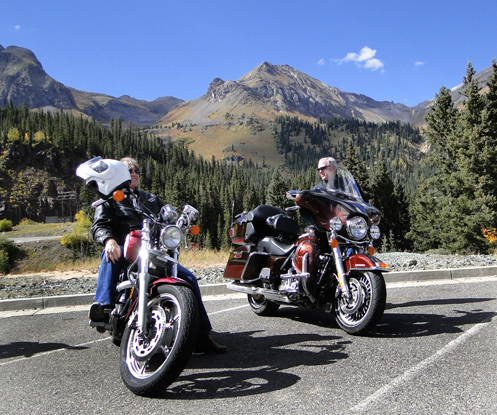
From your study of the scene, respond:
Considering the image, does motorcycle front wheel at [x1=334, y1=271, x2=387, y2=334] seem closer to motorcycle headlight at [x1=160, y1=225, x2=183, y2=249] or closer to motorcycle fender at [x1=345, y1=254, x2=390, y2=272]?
motorcycle fender at [x1=345, y1=254, x2=390, y2=272]

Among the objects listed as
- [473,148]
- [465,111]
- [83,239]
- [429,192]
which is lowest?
[83,239]

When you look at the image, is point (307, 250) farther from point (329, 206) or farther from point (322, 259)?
point (329, 206)

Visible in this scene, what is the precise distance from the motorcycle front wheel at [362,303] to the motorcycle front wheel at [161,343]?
85.1 inches

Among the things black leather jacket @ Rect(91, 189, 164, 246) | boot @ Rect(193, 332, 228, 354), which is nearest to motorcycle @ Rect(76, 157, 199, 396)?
black leather jacket @ Rect(91, 189, 164, 246)

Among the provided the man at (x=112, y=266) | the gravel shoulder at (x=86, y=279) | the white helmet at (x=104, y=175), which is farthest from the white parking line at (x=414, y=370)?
the gravel shoulder at (x=86, y=279)

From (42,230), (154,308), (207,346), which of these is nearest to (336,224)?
(207,346)

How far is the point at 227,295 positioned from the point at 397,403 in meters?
4.87

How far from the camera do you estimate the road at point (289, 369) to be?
115 inches

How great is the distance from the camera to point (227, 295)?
7.50 meters

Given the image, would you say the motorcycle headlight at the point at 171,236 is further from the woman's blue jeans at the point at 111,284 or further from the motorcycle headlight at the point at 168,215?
the woman's blue jeans at the point at 111,284

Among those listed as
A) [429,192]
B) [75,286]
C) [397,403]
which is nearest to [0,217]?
[429,192]

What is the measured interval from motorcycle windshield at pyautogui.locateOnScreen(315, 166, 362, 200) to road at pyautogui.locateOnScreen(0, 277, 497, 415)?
168 cm

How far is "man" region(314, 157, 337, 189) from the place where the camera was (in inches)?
214

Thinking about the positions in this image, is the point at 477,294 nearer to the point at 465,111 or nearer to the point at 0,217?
the point at 465,111
